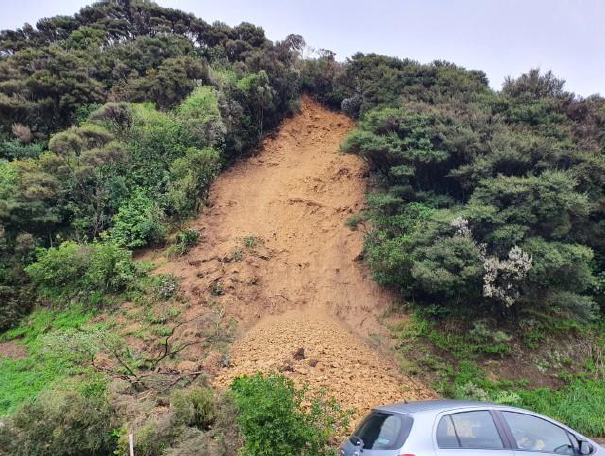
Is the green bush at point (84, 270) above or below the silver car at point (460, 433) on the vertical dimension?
below

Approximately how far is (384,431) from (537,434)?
179 centimetres

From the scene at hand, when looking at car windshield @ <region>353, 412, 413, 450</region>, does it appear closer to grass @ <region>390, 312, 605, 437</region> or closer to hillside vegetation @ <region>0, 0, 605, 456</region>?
hillside vegetation @ <region>0, 0, 605, 456</region>

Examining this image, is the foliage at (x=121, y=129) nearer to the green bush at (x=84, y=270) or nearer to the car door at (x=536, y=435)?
the green bush at (x=84, y=270)

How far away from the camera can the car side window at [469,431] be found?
4.79m

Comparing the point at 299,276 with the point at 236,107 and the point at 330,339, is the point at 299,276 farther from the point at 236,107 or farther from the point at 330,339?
the point at 236,107

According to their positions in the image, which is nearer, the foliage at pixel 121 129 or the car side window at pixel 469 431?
the car side window at pixel 469 431

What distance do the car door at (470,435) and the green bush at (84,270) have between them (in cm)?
1020

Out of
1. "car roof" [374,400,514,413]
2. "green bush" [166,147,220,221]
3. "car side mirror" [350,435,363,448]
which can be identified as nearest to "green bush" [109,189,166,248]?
"green bush" [166,147,220,221]

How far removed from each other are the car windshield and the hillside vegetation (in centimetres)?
97

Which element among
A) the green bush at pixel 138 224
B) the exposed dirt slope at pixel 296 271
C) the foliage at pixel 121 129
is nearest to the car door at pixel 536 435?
the exposed dirt slope at pixel 296 271

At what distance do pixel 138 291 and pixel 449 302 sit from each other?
27.3 feet

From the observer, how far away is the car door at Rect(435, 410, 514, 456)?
473 cm

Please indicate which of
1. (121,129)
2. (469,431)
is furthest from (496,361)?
(121,129)

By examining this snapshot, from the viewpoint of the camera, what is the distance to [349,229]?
15.6 meters
